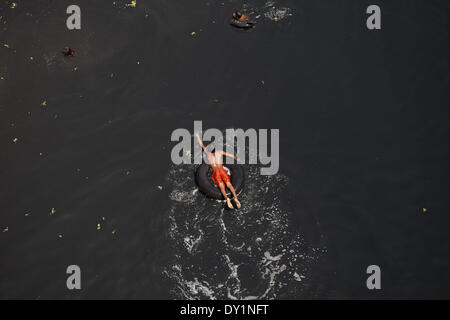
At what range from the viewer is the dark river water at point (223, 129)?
12789 millimetres

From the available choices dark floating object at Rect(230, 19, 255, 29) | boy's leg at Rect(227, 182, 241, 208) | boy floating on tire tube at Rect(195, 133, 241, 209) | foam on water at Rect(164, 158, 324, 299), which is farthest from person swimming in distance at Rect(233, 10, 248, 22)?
boy's leg at Rect(227, 182, 241, 208)

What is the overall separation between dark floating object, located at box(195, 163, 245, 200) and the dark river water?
0.46 metres

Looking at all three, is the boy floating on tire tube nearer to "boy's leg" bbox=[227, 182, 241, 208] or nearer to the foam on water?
"boy's leg" bbox=[227, 182, 241, 208]

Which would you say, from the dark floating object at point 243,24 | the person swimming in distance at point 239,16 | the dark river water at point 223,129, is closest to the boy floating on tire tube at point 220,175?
the dark river water at point 223,129

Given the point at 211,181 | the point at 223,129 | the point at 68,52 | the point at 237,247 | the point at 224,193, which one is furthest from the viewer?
the point at 68,52

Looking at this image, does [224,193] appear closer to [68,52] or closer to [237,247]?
[237,247]

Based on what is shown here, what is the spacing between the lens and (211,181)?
1409 cm

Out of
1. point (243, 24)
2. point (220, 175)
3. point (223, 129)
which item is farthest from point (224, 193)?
point (243, 24)

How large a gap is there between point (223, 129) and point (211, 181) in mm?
2896

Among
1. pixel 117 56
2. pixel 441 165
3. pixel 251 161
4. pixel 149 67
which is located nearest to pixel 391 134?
pixel 441 165

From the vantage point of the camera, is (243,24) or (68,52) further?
(243,24)

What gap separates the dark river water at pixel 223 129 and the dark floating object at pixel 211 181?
458 mm

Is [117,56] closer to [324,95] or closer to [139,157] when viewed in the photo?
[139,157]
